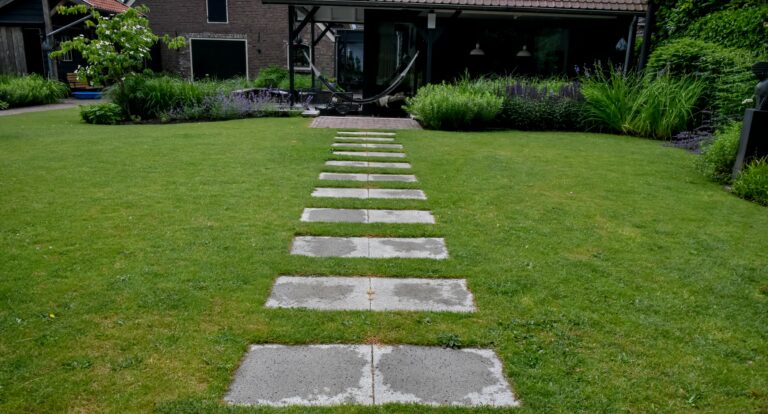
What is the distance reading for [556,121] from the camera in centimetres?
1072

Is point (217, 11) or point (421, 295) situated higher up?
point (217, 11)

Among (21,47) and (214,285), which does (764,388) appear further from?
(21,47)

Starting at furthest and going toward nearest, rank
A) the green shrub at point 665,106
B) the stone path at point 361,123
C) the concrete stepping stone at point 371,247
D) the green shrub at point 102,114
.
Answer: the green shrub at point 102,114 < the stone path at point 361,123 < the green shrub at point 665,106 < the concrete stepping stone at point 371,247

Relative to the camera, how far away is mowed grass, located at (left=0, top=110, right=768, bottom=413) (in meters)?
2.29

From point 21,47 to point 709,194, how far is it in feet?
71.0

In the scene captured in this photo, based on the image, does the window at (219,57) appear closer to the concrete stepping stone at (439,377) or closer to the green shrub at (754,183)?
the green shrub at (754,183)

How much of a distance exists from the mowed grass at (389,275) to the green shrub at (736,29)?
4301mm

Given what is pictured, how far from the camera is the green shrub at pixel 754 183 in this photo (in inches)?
218

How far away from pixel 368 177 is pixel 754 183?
3949mm

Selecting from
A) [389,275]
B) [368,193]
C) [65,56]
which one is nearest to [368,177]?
[368,193]

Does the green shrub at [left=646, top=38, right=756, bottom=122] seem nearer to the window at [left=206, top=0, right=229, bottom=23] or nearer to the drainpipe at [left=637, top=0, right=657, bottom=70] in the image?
the drainpipe at [left=637, top=0, right=657, bottom=70]

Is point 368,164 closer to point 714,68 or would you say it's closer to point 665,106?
point 665,106

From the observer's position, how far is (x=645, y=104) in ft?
32.9

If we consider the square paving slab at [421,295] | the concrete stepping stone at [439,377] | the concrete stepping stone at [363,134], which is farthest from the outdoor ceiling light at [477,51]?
the concrete stepping stone at [439,377]
